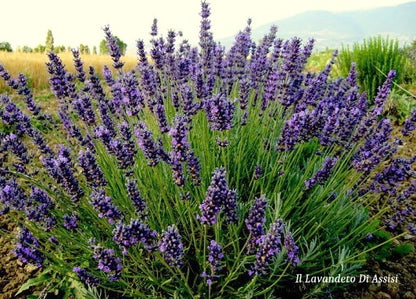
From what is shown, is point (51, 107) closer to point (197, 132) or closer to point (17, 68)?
point (17, 68)

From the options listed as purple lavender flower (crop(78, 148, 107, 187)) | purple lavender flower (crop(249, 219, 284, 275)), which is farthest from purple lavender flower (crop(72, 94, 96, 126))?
purple lavender flower (crop(249, 219, 284, 275))

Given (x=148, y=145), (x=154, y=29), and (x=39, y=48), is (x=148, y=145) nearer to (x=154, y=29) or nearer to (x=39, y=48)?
(x=154, y=29)

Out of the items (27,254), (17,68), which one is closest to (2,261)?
(27,254)

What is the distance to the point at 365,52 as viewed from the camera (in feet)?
22.1

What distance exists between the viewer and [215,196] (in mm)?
1302

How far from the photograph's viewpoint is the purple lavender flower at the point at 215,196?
1285mm

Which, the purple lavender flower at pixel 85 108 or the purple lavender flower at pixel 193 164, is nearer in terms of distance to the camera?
the purple lavender flower at pixel 193 164

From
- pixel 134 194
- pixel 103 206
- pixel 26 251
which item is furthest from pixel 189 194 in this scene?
pixel 26 251

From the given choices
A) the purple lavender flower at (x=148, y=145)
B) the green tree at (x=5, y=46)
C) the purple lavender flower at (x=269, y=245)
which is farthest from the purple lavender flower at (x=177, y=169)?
the green tree at (x=5, y=46)

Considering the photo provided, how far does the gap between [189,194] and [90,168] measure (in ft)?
2.23

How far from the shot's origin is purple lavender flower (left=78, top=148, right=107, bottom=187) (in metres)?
1.70

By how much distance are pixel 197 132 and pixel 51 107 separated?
16.0 ft

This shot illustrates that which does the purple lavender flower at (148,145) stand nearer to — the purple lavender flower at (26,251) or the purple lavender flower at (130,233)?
the purple lavender flower at (130,233)

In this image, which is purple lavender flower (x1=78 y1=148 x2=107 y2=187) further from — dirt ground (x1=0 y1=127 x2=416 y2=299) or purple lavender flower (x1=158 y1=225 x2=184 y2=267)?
dirt ground (x1=0 y1=127 x2=416 y2=299)
